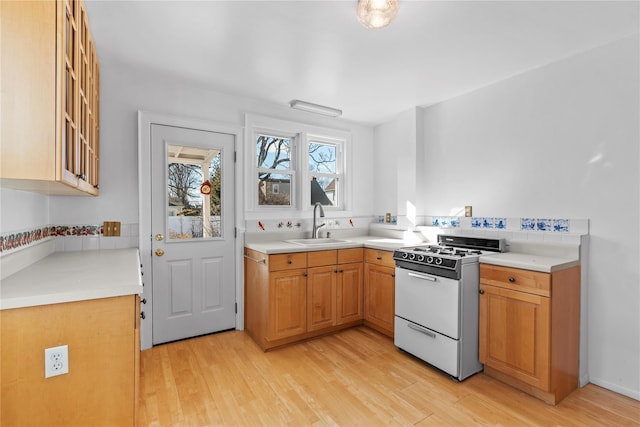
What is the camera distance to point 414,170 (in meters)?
3.51

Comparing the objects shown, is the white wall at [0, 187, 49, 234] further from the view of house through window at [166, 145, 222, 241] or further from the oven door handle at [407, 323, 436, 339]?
the oven door handle at [407, 323, 436, 339]

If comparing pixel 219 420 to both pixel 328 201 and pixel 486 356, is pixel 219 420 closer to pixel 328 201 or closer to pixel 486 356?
pixel 486 356

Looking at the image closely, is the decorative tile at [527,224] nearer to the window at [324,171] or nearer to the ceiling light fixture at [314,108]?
the window at [324,171]

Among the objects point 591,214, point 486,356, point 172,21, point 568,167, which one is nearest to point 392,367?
point 486,356

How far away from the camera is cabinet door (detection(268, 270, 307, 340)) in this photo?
274 cm

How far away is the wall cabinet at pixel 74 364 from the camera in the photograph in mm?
1132

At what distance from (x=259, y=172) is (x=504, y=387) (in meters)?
2.85

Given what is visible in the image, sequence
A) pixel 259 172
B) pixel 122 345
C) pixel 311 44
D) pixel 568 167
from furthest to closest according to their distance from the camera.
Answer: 1. pixel 259 172
2. pixel 568 167
3. pixel 311 44
4. pixel 122 345

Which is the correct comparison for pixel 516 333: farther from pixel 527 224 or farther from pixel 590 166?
pixel 590 166

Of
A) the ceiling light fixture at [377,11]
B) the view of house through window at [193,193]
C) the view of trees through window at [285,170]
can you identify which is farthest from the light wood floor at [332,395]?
the ceiling light fixture at [377,11]

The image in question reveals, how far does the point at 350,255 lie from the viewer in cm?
320

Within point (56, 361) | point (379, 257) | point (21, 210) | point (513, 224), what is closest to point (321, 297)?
point (379, 257)

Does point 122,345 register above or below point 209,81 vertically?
below

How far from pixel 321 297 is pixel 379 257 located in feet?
2.26
